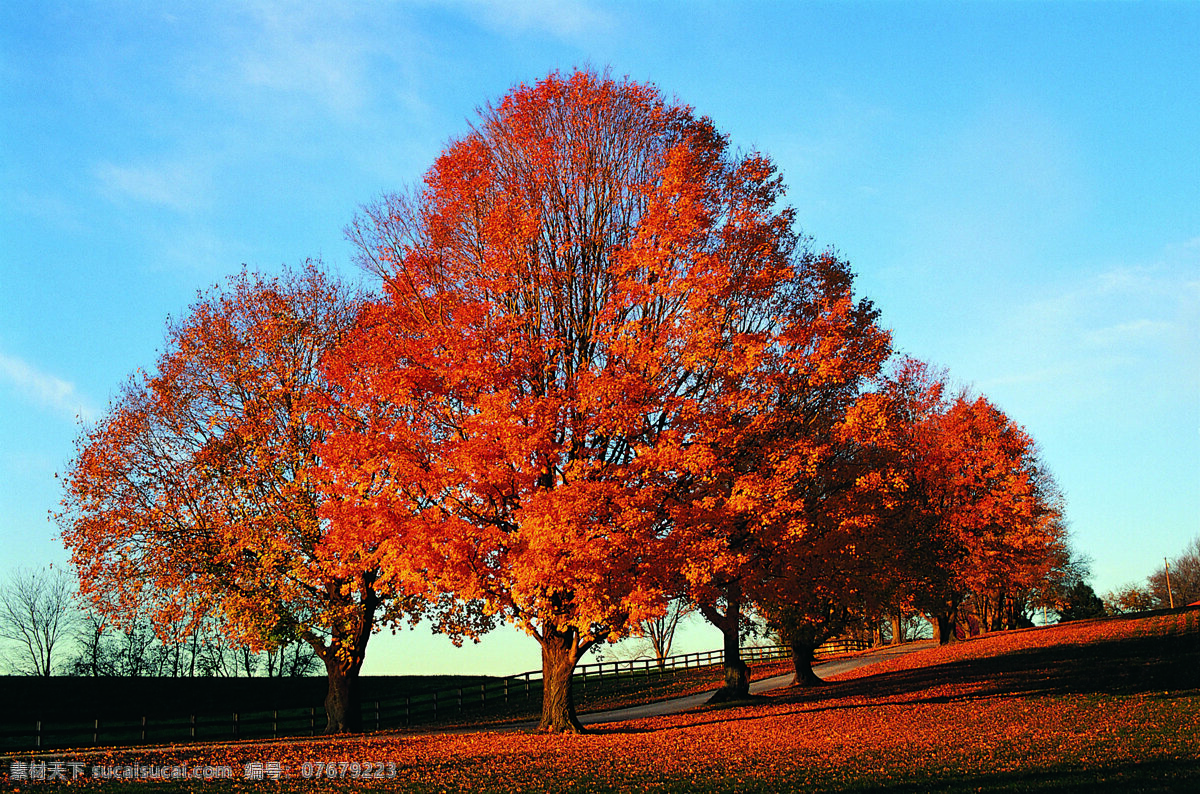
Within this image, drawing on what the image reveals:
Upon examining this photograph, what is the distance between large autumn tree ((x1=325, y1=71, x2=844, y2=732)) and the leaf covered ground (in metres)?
2.97

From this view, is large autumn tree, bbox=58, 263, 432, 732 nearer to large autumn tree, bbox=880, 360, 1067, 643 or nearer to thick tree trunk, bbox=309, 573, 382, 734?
thick tree trunk, bbox=309, 573, 382, 734

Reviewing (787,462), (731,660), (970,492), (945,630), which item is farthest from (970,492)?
(787,462)

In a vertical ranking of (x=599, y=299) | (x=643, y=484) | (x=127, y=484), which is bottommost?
(x=643, y=484)

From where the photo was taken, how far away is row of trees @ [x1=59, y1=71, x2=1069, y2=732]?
1762 cm

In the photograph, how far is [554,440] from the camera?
1822 cm

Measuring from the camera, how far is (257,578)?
2573 centimetres

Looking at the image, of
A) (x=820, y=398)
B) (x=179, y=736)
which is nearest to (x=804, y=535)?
(x=820, y=398)

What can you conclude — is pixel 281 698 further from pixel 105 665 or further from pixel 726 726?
pixel 726 726

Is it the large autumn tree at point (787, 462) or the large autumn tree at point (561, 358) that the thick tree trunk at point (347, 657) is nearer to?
the large autumn tree at point (561, 358)

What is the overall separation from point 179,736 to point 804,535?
25.4 m

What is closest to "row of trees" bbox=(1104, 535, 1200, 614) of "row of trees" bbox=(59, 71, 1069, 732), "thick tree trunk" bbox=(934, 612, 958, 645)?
"thick tree trunk" bbox=(934, 612, 958, 645)

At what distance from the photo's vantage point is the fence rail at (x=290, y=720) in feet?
103

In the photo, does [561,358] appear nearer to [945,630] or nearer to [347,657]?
[347,657]

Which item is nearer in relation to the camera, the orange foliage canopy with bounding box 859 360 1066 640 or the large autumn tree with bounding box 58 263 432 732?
the large autumn tree with bounding box 58 263 432 732
